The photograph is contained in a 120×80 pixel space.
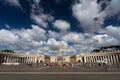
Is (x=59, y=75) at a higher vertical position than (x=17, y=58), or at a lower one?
lower

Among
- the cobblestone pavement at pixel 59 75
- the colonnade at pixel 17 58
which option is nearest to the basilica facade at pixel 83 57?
the colonnade at pixel 17 58

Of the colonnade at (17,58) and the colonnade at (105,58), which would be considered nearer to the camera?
the colonnade at (105,58)

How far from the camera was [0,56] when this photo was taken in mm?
124250

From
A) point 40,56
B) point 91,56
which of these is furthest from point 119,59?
point 40,56

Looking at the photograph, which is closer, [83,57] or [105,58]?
[105,58]

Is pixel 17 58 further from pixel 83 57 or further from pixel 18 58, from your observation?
pixel 83 57

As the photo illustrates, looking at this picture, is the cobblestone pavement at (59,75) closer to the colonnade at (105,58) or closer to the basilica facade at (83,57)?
the basilica facade at (83,57)

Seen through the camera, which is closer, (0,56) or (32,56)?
(0,56)

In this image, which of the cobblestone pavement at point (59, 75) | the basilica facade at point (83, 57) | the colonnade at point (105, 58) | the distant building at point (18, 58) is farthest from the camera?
the distant building at point (18, 58)

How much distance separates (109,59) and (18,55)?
95.5 meters

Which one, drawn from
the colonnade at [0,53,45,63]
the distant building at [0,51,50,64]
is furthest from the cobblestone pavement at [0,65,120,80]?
the colonnade at [0,53,45,63]

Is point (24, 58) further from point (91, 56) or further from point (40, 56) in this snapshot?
point (91, 56)

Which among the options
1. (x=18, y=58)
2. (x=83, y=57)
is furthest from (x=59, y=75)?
(x=83, y=57)

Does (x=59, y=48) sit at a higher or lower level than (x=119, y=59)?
higher
